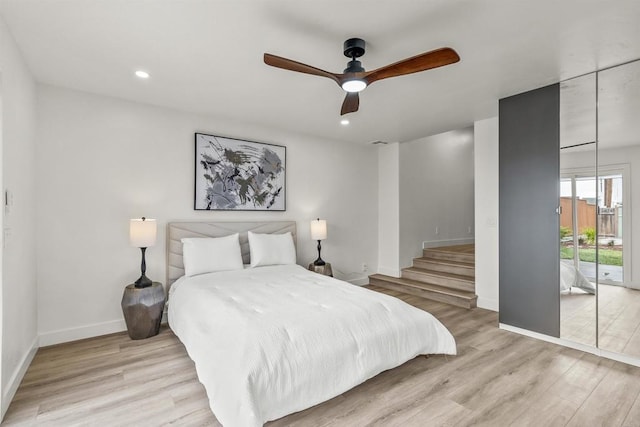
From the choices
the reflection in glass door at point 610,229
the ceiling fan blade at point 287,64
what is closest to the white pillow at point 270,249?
the ceiling fan blade at point 287,64

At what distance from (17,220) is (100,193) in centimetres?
96

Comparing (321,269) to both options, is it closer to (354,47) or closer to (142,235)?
(142,235)

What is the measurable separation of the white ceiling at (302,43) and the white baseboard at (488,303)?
8.14ft

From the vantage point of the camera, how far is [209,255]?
348cm

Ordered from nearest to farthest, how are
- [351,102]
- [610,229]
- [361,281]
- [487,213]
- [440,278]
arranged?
[351,102], [610,229], [487,213], [440,278], [361,281]

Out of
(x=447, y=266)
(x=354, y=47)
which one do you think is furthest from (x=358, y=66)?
(x=447, y=266)

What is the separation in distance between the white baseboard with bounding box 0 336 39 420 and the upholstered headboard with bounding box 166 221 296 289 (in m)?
1.20

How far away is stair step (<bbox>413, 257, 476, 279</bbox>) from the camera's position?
15.5ft

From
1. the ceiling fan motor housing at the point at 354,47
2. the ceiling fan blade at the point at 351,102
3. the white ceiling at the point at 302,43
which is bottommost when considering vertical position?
the ceiling fan blade at the point at 351,102

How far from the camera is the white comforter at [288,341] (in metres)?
1.76

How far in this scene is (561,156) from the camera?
2.94m

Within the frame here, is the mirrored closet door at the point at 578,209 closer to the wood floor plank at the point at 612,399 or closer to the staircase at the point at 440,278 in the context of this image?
the wood floor plank at the point at 612,399

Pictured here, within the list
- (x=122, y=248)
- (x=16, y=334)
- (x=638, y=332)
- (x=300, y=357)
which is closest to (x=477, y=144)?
(x=638, y=332)

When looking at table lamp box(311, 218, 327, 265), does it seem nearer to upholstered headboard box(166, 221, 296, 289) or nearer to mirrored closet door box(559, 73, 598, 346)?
upholstered headboard box(166, 221, 296, 289)
